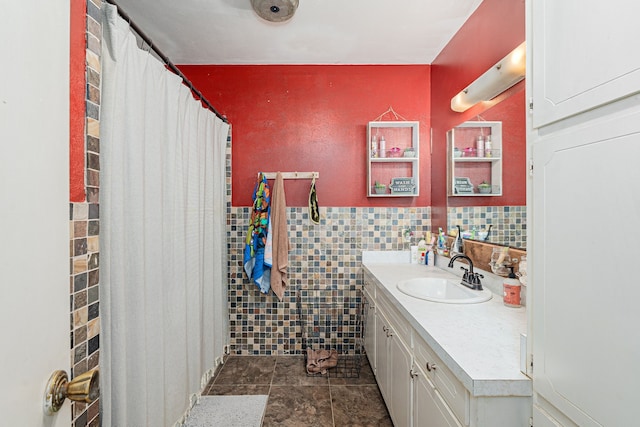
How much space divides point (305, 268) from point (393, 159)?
4.06 feet

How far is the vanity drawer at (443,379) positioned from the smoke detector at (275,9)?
205cm

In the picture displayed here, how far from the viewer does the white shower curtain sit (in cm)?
116

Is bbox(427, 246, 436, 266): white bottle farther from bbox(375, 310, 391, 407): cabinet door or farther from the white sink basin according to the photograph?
bbox(375, 310, 391, 407): cabinet door

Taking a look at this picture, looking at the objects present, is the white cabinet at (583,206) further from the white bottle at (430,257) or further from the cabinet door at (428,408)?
the white bottle at (430,257)

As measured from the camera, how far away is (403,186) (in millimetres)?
2621

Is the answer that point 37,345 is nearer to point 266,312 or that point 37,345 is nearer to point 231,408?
point 231,408

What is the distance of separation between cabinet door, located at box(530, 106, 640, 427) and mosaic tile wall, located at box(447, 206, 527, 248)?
0.76 m

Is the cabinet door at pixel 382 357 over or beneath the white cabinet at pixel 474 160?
beneath

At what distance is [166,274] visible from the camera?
1.60 m

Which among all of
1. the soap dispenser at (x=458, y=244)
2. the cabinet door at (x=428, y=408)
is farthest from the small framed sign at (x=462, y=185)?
the cabinet door at (x=428, y=408)

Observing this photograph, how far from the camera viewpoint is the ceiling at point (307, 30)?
6.51 ft

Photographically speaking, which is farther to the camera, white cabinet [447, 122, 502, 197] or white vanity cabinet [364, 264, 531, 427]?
white cabinet [447, 122, 502, 197]

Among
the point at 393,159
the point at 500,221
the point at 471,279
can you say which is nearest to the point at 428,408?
the point at 471,279

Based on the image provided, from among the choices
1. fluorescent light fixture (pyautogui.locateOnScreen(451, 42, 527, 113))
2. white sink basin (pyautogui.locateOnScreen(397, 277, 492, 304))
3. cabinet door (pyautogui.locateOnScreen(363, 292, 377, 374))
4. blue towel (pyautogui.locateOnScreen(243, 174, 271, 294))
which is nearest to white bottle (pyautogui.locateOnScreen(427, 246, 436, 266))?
white sink basin (pyautogui.locateOnScreen(397, 277, 492, 304))
